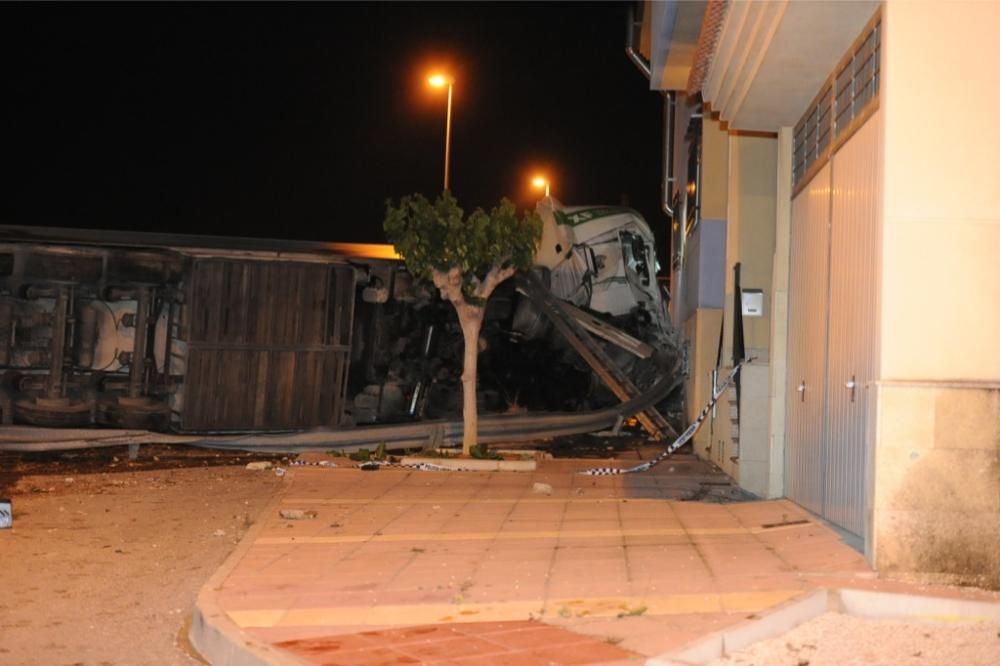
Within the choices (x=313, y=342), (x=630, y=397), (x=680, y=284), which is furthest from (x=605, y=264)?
(x=313, y=342)

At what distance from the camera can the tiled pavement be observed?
5430 millimetres

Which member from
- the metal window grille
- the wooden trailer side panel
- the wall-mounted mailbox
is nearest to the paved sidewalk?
the wall-mounted mailbox

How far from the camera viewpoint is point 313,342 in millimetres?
18875

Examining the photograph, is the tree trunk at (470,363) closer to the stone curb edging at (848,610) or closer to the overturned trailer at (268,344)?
the overturned trailer at (268,344)

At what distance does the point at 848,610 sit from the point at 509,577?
2.07m

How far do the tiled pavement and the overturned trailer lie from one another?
8.01 m

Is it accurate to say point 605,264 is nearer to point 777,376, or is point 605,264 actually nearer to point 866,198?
point 777,376

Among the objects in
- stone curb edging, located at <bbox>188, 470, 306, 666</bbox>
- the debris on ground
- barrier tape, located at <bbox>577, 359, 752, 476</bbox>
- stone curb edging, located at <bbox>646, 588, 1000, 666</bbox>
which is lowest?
stone curb edging, located at <bbox>188, 470, 306, 666</bbox>

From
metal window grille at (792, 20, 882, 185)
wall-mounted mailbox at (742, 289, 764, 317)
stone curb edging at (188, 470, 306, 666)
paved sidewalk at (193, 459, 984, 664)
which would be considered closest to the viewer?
stone curb edging at (188, 470, 306, 666)

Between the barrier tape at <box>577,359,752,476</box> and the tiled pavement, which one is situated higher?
the barrier tape at <box>577,359,752,476</box>

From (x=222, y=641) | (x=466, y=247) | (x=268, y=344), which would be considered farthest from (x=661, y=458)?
(x=222, y=641)

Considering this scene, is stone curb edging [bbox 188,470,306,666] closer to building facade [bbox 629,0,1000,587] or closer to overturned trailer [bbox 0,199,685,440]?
building facade [bbox 629,0,1000,587]

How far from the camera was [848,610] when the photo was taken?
6.09m

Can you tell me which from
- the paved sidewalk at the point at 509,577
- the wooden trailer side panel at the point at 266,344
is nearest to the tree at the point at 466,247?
the wooden trailer side panel at the point at 266,344
